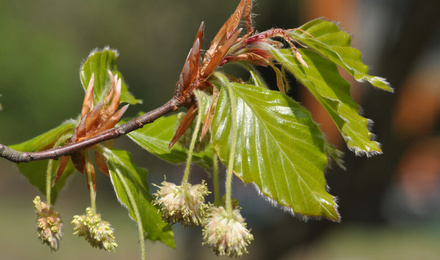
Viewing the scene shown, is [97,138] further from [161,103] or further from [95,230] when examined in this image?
[161,103]

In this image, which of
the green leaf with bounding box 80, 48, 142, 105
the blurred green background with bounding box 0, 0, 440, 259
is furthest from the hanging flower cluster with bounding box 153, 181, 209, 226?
the blurred green background with bounding box 0, 0, 440, 259

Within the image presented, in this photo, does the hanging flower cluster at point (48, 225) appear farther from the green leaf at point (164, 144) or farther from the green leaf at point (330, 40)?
the green leaf at point (330, 40)

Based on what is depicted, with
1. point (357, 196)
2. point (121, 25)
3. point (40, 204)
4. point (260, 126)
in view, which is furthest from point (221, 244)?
point (121, 25)

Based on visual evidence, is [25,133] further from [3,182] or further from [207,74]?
[207,74]

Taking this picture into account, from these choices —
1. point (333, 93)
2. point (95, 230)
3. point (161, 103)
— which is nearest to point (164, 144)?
point (95, 230)

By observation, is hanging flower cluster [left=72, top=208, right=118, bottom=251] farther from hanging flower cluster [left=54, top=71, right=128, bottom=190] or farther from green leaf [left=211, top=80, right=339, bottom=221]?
green leaf [left=211, top=80, right=339, bottom=221]

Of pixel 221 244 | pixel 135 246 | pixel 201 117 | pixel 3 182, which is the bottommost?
pixel 135 246

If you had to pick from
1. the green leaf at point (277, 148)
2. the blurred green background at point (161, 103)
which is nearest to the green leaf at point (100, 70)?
the green leaf at point (277, 148)
